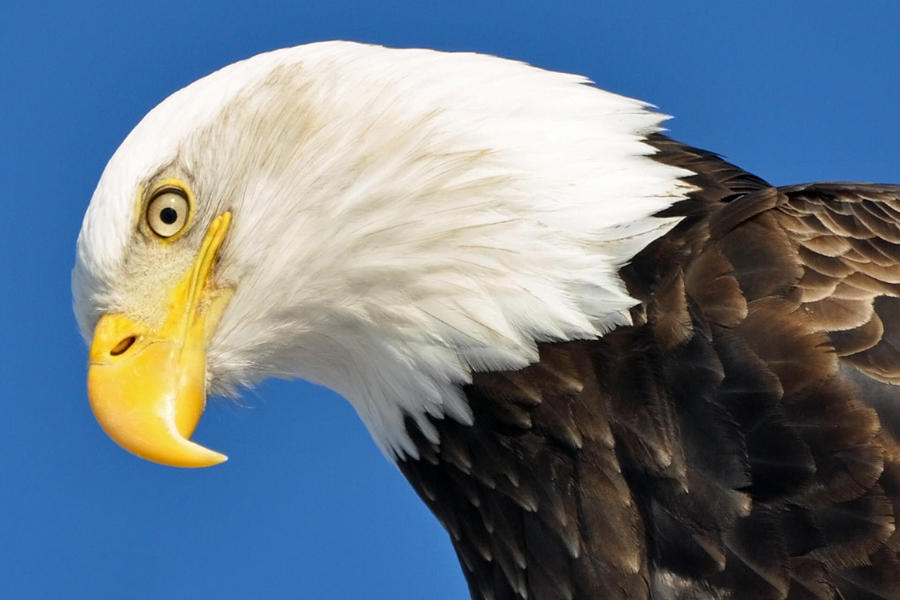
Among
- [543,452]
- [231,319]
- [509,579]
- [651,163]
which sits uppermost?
[651,163]

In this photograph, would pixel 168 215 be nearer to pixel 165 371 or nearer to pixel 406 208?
pixel 165 371

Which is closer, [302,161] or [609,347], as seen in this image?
[609,347]

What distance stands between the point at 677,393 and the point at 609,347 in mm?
199

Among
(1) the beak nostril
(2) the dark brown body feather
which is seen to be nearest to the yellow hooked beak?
(1) the beak nostril

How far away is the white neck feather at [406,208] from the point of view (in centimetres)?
344

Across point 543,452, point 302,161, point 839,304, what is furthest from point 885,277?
point 302,161

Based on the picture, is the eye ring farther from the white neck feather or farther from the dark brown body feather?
the dark brown body feather

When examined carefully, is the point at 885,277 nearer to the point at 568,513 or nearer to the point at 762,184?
the point at 762,184

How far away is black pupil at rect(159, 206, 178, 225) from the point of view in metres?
3.53

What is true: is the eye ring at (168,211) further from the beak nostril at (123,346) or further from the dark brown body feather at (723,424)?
the dark brown body feather at (723,424)

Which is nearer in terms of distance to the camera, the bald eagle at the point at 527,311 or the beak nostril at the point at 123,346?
the bald eagle at the point at 527,311

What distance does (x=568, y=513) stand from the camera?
3389 mm

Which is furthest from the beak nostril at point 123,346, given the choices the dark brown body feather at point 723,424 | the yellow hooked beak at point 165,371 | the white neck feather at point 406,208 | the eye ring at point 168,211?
the dark brown body feather at point 723,424

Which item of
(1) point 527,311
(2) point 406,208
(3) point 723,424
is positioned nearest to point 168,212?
(2) point 406,208
